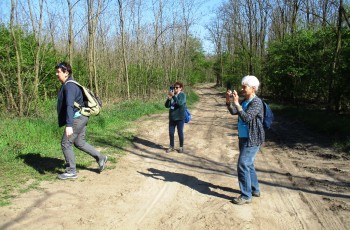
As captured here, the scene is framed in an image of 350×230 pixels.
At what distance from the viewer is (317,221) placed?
4.46 m

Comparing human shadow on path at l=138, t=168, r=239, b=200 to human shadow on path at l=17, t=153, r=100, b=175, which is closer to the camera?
human shadow on path at l=138, t=168, r=239, b=200

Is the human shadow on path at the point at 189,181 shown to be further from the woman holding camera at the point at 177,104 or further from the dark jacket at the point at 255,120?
the woman holding camera at the point at 177,104

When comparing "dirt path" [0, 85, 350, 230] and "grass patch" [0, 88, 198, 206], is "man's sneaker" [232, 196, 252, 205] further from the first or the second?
"grass patch" [0, 88, 198, 206]

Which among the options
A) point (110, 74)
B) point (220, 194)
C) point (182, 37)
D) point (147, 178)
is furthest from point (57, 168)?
point (182, 37)

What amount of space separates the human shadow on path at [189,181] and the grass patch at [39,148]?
1043mm

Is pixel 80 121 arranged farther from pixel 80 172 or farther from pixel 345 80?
pixel 345 80

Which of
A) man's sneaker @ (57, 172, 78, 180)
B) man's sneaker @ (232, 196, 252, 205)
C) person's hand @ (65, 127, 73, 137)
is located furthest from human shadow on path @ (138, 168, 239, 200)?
person's hand @ (65, 127, 73, 137)

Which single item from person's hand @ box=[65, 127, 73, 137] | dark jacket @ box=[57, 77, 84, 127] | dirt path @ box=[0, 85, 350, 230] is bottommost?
dirt path @ box=[0, 85, 350, 230]

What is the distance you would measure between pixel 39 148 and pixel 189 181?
3663 millimetres

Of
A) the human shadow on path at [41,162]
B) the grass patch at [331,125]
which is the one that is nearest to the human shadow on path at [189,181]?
the human shadow on path at [41,162]

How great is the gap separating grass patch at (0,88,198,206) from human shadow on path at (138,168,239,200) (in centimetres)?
104

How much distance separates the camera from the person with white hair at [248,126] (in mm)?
4766

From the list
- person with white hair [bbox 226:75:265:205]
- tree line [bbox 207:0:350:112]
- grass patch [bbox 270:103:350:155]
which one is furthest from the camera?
tree line [bbox 207:0:350:112]

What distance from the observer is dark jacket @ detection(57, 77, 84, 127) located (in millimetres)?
5484
